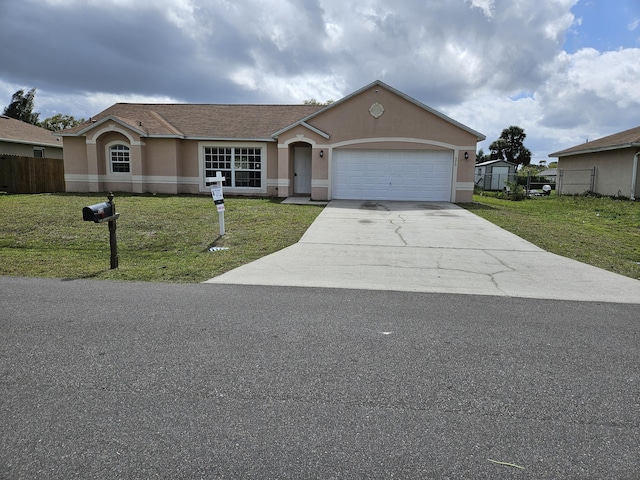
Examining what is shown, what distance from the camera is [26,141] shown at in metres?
26.8

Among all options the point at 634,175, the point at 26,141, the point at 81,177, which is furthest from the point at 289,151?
the point at 634,175

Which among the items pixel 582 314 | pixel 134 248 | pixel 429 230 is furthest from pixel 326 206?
pixel 582 314

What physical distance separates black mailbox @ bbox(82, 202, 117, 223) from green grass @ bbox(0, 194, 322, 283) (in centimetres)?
89

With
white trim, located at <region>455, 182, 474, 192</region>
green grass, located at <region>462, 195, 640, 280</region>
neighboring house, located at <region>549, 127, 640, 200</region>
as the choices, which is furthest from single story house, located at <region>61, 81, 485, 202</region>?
neighboring house, located at <region>549, 127, 640, 200</region>

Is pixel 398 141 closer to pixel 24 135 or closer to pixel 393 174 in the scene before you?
pixel 393 174

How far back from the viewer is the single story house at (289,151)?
65.3ft

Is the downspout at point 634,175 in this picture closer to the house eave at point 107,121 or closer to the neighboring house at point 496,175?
the neighboring house at point 496,175

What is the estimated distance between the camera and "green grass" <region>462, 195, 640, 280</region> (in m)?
9.67

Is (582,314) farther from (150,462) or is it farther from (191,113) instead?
(191,113)

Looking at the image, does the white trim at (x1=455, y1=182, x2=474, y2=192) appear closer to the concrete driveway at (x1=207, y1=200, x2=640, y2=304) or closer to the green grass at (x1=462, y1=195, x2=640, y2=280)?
the green grass at (x1=462, y1=195, x2=640, y2=280)

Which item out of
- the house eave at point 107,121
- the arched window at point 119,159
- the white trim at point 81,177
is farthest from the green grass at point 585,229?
the white trim at point 81,177

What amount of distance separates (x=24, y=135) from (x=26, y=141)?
45.7 inches

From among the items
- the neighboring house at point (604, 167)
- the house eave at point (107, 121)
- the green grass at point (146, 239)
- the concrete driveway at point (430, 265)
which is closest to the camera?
the concrete driveway at point (430, 265)

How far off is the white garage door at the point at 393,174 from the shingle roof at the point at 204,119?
452 cm
